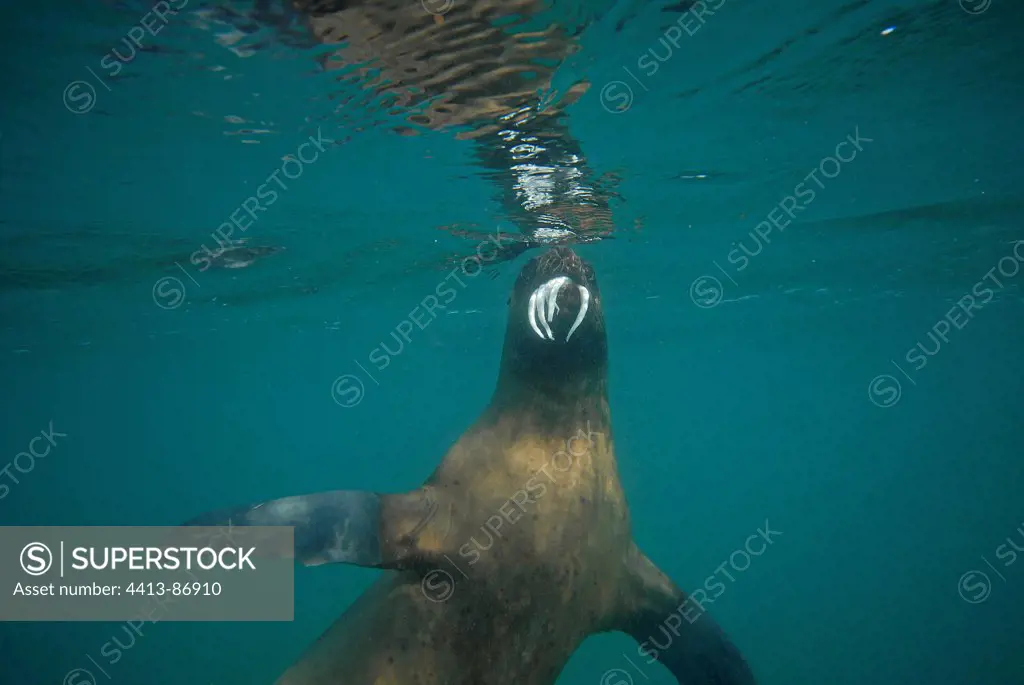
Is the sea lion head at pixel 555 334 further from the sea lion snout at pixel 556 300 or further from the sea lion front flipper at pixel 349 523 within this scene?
the sea lion front flipper at pixel 349 523

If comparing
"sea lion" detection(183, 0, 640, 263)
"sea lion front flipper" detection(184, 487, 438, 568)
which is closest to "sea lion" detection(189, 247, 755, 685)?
"sea lion front flipper" detection(184, 487, 438, 568)

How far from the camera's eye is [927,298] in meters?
25.8

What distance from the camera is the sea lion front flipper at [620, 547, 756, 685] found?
4.92 m

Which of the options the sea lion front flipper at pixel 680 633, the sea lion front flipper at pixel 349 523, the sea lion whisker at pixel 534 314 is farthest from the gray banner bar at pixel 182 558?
the sea lion front flipper at pixel 680 633

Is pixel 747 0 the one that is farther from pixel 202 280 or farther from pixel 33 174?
pixel 202 280

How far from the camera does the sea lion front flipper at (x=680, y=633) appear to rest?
4.92 meters

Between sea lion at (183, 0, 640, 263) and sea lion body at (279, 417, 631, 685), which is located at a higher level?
sea lion at (183, 0, 640, 263)

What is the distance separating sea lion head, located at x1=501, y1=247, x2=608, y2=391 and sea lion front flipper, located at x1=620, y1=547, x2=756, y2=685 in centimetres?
152

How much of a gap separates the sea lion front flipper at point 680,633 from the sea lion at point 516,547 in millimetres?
11

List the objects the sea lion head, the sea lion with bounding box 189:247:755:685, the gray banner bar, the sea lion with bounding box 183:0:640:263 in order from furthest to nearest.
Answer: the sea lion with bounding box 183:0:640:263 → the sea lion head → the sea lion with bounding box 189:247:755:685 → the gray banner bar

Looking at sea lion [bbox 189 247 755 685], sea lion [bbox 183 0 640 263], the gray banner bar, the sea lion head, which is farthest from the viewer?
sea lion [bbox 183 0 640 263]

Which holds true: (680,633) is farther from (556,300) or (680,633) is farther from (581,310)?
(556,300)

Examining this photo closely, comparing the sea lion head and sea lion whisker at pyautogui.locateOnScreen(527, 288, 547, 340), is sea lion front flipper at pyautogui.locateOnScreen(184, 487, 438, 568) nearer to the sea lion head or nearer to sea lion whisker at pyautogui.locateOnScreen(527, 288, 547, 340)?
the sea lion head

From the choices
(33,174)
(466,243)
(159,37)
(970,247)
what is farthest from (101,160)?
(970,247)
